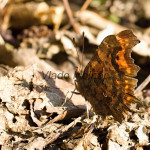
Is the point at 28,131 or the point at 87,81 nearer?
the point at 28,131

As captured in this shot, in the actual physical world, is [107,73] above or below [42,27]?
above

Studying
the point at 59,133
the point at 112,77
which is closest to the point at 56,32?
the point at 112,77

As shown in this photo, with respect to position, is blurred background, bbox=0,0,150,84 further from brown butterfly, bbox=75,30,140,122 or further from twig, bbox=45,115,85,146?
twig, bbox=45,115,85,146

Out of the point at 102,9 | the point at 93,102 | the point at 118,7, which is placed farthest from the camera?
the point at 118,7

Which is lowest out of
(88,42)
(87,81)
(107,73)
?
(88,42)

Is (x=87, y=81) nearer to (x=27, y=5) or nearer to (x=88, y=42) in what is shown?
(x=88, y=42)

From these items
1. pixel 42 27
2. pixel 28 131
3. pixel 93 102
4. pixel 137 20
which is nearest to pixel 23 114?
pixel 28 131

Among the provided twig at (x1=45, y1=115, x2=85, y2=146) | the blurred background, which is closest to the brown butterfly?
twig at (x1=45, y1=115, x2=85, y2=146)

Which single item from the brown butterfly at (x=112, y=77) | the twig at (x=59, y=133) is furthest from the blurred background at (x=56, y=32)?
the twig at (x=59, y=133)

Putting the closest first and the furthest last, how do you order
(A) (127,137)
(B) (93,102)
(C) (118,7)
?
(A) (127,137)
(B) (93,102)
(C) (118,7)
